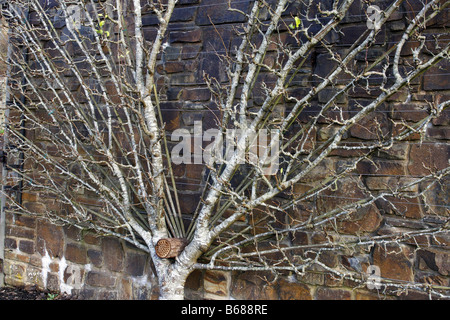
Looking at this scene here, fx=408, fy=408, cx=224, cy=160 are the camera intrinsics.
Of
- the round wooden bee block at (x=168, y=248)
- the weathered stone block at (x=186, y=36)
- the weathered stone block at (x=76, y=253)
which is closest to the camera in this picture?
the round wooden bee block at (x=168, y=248)

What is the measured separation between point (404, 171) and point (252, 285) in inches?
49.0

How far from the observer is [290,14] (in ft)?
8.93

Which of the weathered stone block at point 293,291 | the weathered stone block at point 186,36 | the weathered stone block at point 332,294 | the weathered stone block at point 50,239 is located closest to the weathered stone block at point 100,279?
the weathered stone block at point 50,239

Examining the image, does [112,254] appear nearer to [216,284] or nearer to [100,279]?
[100,279]

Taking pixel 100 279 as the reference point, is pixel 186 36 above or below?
above

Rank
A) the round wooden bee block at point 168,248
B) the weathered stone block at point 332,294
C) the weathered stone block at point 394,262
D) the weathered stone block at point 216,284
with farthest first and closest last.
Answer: the weathered stone block at point 216,284, the round wooden bee block at point 168,248, the weathered stone block at point 332,294, the weathered stone block at point 394,262

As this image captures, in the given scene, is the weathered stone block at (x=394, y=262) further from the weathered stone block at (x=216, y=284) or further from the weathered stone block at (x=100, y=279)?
the weathered stone block at (x=100, y=279)

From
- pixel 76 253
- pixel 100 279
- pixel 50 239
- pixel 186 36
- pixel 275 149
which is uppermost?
pixel 186 36

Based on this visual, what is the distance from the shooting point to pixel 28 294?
363 cm

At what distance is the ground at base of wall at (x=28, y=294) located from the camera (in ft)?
11.5

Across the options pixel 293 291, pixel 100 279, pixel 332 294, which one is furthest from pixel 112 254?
pixel 332 294

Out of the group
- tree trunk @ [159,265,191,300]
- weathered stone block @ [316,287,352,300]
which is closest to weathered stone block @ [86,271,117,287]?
tree trunk @ [159,265,191,300]

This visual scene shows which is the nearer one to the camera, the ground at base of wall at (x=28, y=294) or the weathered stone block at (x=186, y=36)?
the weathered stone block at (x=186, y=36)

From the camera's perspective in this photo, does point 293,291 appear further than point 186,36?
No
